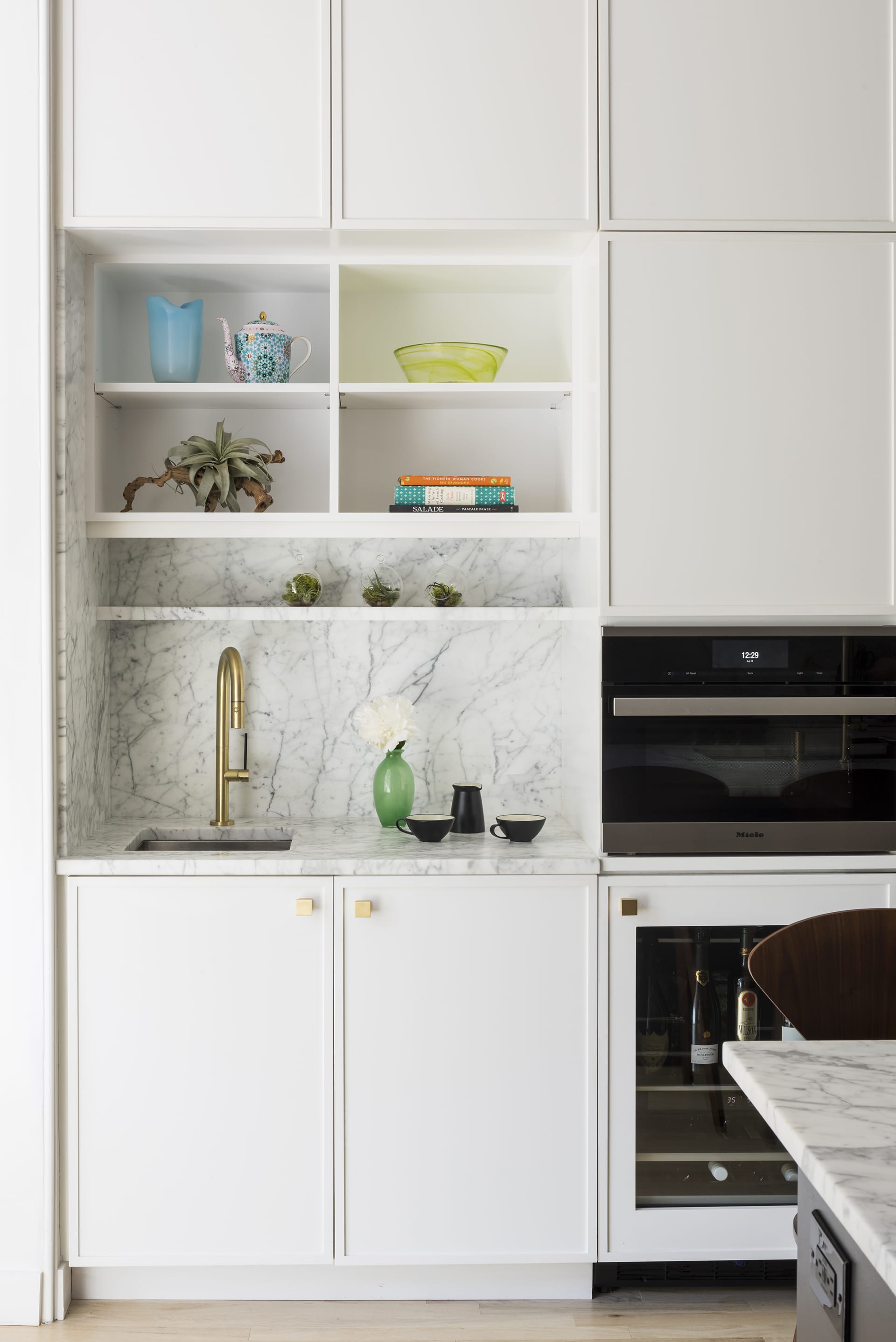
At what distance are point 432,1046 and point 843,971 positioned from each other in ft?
3.21

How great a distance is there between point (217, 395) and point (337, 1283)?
1948 mm

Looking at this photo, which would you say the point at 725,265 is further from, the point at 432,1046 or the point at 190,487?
the point at 432,1046

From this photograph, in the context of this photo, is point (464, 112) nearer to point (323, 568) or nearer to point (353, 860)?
point (323, 568)

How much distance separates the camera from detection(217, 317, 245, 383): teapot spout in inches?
89.9

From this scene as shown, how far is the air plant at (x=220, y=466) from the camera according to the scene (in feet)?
7.45

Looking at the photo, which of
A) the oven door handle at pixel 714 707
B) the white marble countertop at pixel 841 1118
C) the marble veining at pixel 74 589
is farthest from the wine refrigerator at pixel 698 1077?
the marble veining at pixel 74 589

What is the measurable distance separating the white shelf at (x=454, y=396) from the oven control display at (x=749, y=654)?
0.68m

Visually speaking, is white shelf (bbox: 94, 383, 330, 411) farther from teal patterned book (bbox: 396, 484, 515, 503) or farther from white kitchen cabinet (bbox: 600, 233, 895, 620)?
white kitchen cabinet (bbox: 600, 233, 895, 620)

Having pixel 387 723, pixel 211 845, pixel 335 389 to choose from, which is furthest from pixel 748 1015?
pixel 335 389

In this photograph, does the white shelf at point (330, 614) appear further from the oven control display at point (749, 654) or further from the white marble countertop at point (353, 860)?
the white marble countertop at point (353, 860)

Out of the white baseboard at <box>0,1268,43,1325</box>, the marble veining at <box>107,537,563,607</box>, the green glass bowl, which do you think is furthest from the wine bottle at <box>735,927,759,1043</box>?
the white baseboard at <box>0,1268,43,1325</box>

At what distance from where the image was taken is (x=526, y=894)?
206cm

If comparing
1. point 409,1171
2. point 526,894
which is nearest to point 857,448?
point 526,894

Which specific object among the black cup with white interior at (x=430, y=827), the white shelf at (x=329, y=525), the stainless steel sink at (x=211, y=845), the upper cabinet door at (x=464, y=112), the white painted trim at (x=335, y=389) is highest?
the upper cabinet door at (x=464, y=112)
